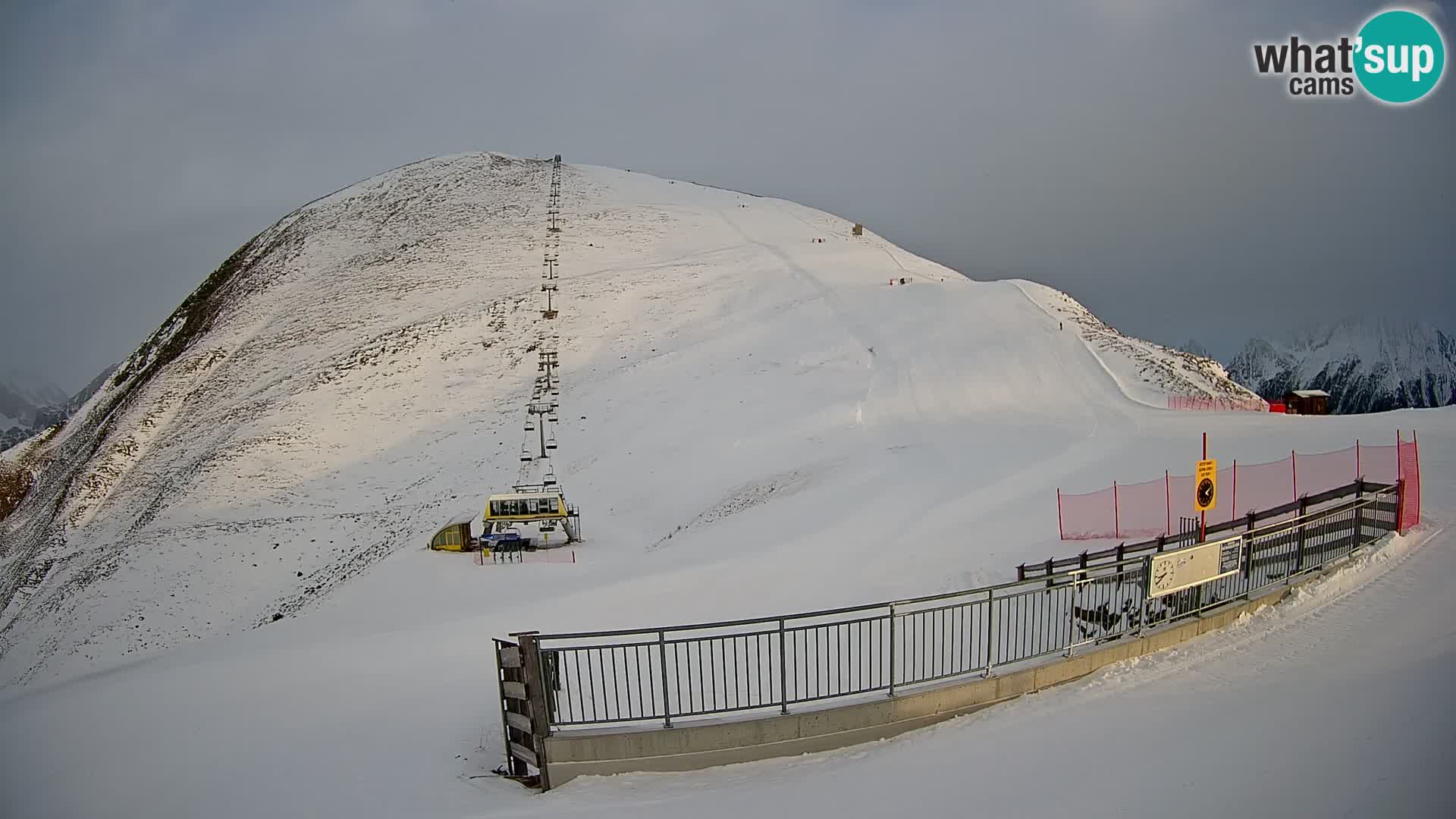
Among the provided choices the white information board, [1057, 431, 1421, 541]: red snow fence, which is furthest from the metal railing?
[1057, 431, 1421, 541]: red snow fence

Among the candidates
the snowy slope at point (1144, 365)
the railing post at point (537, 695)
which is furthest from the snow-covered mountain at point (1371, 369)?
the railing post at point (537, 695)

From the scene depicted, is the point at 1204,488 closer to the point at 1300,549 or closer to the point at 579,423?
the point at 1300,549

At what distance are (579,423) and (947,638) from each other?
26.8 m

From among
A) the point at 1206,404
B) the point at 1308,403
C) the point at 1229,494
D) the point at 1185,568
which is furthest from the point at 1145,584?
the point at 1308,403

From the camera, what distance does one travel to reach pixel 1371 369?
147m

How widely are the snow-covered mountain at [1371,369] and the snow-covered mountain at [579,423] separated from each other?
111303 millimetres

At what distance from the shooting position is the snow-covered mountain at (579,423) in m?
25.0

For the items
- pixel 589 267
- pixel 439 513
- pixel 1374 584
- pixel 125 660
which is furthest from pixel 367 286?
pixel 1374 584

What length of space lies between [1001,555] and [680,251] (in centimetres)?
4217

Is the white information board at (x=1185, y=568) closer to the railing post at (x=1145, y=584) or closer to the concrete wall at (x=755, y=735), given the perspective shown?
the railing post at (x=1145, y=584)

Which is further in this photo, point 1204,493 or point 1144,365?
point 1144,365

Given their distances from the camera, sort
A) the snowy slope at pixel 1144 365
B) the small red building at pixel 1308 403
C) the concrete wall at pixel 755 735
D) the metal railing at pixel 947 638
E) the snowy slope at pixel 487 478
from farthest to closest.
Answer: the small red building at pixel 1308 403
the snowy slope at pixel 1144 365
the snowy slope at pixel 487 478
the metal railing at pixel 947 638
the concrete wall at pixel 755 735

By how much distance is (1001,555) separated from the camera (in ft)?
58.1

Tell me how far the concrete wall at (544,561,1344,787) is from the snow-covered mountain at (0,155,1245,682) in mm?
7452
